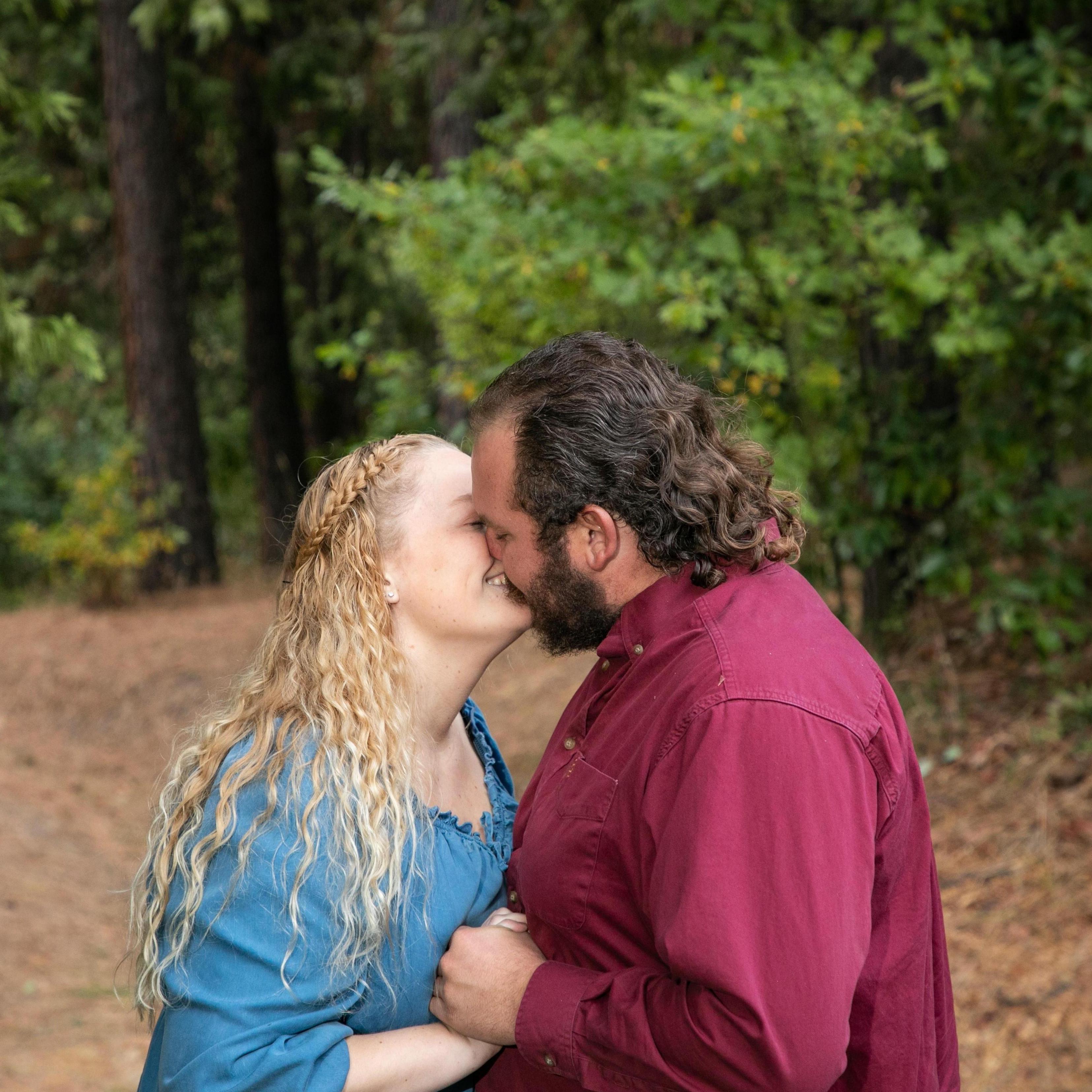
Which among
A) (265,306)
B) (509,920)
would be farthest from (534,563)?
(265,306)

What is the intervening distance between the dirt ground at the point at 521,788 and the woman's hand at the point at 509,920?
77 cm

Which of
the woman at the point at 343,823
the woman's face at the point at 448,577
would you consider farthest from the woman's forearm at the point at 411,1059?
the woman's face at the point at 448,577

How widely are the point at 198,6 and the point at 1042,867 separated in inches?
397

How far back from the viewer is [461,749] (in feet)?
8.30

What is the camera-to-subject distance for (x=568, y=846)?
5.94 feet

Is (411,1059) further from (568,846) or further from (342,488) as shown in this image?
(342,488)

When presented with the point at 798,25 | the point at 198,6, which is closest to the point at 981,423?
the point at 798,25

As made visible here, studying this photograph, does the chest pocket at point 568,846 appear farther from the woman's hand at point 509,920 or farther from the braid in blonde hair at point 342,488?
the braid in blonde hair at point 342,488

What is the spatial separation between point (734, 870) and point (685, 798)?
11cm

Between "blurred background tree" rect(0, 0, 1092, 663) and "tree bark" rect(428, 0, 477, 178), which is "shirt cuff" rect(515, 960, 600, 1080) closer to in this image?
"blurred background tree" rect(0, 0, 1092, 663)

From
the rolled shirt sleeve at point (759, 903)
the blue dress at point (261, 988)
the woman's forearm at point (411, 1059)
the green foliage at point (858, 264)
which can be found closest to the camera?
the rolled shirt sleeve at point (759, 903)

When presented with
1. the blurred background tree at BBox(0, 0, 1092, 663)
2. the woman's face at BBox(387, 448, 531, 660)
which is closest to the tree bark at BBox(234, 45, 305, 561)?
the blurred background tree at BBox(0, 0, 1092, 663)

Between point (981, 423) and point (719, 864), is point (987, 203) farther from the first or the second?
point (719, 864)

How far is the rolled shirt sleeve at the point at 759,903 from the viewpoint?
1496mm
